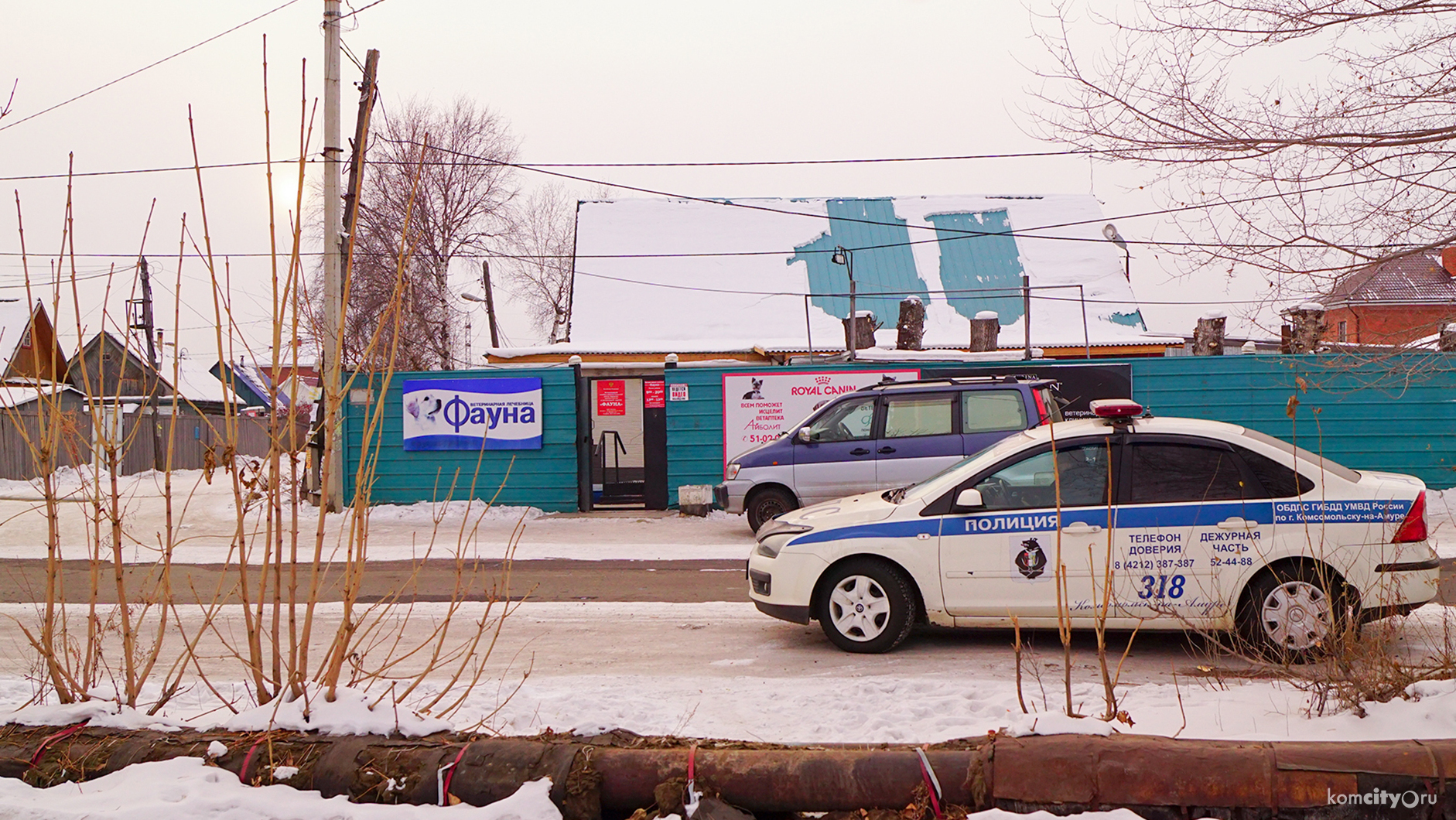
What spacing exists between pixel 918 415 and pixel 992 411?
93 centimetres

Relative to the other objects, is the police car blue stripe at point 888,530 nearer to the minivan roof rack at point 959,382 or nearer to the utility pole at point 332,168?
the minivan roof rack at point 959,382

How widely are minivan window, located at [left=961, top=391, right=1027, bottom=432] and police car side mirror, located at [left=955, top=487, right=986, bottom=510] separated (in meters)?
5.65

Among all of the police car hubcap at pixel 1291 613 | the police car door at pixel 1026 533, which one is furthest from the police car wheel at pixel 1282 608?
the police car door at pixel 1026 533

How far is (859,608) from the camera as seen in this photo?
7.16 meters

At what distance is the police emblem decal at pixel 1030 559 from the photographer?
6869mm

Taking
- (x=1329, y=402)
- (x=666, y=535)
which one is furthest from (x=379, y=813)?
(x=1329, y=402)

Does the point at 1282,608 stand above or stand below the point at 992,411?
below

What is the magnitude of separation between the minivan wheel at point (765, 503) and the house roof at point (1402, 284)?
7921mm

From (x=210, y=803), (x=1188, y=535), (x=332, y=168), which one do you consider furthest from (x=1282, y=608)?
(x=332, y=168)

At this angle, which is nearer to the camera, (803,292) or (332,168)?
(332,168)

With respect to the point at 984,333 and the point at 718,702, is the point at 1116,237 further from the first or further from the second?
the point at 718,702

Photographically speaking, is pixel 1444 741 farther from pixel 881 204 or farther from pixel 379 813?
pixel 881 204

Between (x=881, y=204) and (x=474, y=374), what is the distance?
60.4 feet

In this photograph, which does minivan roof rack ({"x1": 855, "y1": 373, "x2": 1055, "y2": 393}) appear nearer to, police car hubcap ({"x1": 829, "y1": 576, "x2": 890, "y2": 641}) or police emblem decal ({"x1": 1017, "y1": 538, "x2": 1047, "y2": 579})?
police emblem decal ({"x1": 1017, "y1": 538, "x2": 1047, "y2": 579})
